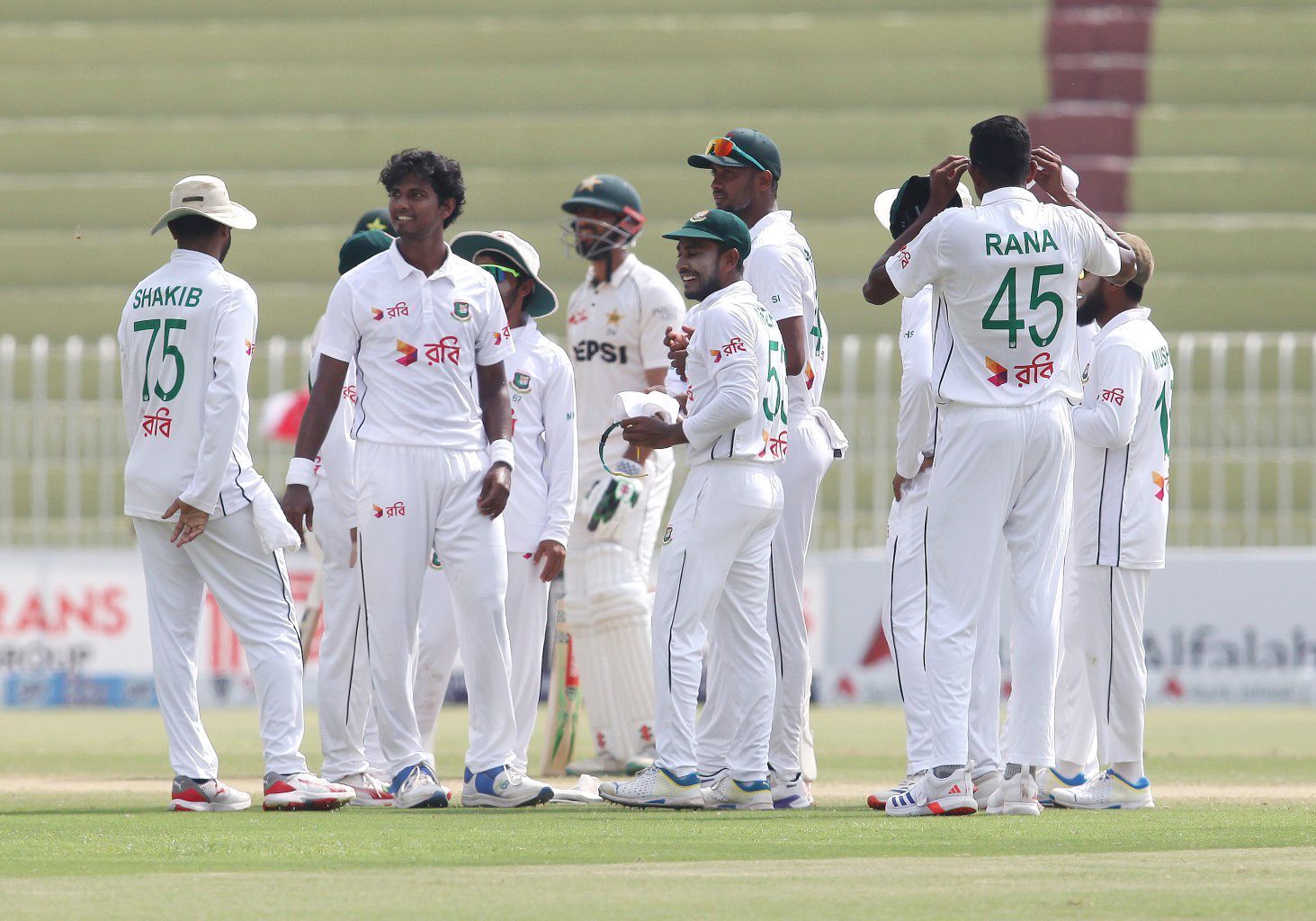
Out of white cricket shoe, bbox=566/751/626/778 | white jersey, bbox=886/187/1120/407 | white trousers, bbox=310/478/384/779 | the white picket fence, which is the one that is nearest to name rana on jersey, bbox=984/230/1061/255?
white jersey, bbox=886/187/1120/407

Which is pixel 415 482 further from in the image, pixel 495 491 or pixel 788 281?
pixel 788 281

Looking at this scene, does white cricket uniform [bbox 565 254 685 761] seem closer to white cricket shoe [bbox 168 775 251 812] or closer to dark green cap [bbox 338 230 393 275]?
dark green cap [bbox 338 230 393 275]

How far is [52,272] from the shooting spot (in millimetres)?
21609

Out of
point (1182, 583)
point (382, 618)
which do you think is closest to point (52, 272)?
point (1182, 583)

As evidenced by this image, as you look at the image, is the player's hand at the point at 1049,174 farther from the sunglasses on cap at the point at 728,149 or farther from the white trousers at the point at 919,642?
the sunglasses on cap at the point at 728,149

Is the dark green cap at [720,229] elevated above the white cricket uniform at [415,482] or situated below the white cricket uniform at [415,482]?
above

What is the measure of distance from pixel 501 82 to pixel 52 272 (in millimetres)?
5224

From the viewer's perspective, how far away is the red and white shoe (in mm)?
6648

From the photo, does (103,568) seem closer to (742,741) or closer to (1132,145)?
(742,741)

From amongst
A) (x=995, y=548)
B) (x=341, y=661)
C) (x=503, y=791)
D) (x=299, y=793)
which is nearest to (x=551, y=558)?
(x=341, y=661)

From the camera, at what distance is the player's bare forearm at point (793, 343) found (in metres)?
7.12

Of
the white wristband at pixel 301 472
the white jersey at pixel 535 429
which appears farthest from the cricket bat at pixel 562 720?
the white wristband at pixel 301 472

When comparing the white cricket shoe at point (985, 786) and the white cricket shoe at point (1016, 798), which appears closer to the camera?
the white cricket shoe at point (1016, 798)

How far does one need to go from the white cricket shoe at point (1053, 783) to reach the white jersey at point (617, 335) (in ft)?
7.09
